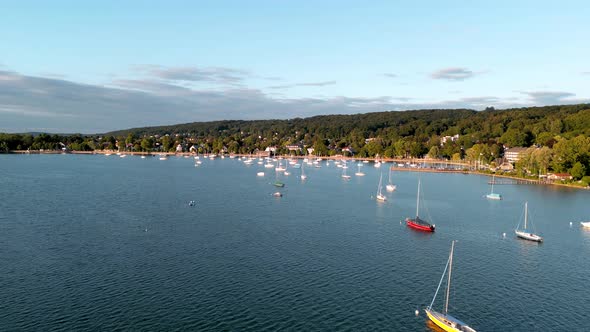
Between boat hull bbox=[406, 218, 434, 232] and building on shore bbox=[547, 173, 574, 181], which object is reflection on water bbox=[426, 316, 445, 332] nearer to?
boat hull bbox=[406, 218, 434, 232]

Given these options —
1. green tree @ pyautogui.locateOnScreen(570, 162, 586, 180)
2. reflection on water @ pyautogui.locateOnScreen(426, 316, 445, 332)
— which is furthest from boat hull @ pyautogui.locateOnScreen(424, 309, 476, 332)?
green tree @ pyautogui.locateOnScreen(570, 162, 586, 180)

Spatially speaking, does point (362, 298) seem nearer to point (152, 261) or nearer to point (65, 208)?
point (152, 261)

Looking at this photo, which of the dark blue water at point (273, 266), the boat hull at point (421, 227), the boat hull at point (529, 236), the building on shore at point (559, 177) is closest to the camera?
the dark blue water at point (273, 266)

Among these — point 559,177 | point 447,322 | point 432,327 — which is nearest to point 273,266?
point 432,327

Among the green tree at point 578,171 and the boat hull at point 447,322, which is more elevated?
the green tree at point 578,171

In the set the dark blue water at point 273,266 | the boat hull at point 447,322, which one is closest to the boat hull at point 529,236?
the dark blue water at point 273,266

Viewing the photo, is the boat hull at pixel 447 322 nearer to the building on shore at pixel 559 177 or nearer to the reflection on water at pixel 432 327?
the reflection on water at pixel 432 327
